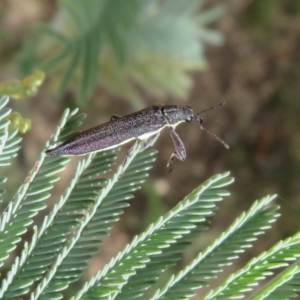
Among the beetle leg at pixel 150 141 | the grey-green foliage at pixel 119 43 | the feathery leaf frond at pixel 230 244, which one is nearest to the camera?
the feathery leaf frond at pixel 230 244

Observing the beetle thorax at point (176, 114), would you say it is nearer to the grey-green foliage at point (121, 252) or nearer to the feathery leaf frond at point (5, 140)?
the grey-green foliage at point (121, 252)

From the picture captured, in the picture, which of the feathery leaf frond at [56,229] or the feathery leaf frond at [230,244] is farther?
the feathery leaf frond at [230,244]

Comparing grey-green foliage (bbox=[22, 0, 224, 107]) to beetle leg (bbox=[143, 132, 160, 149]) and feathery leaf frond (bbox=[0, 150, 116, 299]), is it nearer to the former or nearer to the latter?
beetle leg (bbox=[143, 132, 160, 149])

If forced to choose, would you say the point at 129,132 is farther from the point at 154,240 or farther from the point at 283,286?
the point at 283,286

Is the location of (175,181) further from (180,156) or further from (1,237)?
(1,237)

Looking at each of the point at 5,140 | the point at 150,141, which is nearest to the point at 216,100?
the point at 150,141

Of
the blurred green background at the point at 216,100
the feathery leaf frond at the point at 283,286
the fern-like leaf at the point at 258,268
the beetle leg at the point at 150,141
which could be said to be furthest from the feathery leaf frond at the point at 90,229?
the blurred green background at the point at 216,100

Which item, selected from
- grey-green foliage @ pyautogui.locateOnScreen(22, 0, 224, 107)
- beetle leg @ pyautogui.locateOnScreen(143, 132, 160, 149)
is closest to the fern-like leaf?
beetle leg @ pyautogui.locateOnScreen(143, 132, 160, 149)
